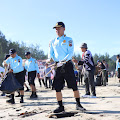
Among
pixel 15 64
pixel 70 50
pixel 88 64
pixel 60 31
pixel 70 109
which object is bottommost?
pixel 70 109

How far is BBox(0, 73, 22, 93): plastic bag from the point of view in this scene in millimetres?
5898

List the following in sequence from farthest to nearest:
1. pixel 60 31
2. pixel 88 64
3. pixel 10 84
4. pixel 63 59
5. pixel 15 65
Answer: pixel 88 64
pixel 15 65
pixel 10 84
pixel 60 31
pixel 63 59

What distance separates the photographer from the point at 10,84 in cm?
603

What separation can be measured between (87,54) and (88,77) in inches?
36.0

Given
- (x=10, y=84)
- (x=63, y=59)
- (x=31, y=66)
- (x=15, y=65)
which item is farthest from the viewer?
(x=31, y=66)

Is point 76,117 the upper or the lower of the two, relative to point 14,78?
lower

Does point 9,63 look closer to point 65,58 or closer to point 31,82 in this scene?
point 31,82

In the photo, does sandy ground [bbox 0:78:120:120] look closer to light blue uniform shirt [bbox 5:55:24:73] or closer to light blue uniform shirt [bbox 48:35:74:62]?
light blue uniform shirt [bbox 5:55:24:73]

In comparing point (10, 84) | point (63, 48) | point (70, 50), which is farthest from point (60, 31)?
point (10, 84)

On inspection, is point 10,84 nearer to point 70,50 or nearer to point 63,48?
point 63,48

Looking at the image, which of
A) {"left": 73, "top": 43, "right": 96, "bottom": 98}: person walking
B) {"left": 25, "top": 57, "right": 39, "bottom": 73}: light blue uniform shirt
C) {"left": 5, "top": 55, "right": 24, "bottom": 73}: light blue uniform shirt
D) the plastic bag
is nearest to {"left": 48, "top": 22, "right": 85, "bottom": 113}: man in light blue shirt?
the plastic bag

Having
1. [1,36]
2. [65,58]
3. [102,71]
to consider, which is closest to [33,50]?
[1,36]

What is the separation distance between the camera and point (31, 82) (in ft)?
25.6

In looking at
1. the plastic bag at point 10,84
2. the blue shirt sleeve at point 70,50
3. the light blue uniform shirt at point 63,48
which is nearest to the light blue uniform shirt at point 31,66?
the plastic bag at point 10,84
